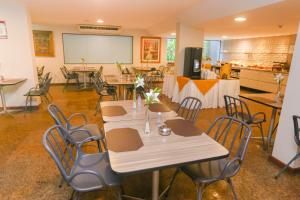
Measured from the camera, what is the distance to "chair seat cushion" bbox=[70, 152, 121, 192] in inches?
56.0

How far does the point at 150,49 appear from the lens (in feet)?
29.0

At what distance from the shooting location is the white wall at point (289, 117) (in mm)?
2234

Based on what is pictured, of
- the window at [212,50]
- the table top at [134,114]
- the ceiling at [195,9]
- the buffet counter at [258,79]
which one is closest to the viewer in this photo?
the table top at [134,114]

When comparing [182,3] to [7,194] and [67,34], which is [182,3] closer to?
[7,194]

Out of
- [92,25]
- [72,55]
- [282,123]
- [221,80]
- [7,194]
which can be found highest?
[92,25]

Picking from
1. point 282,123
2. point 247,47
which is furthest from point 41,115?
point 247,47

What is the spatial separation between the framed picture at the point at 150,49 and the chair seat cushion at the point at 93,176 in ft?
24.4

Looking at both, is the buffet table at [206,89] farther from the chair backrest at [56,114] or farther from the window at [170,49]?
the window at [170,49]

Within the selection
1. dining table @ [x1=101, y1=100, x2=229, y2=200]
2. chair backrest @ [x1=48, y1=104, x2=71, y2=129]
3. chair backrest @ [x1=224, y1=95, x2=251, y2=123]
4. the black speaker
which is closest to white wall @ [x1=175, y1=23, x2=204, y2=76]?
the black speaker

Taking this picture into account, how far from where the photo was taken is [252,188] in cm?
207

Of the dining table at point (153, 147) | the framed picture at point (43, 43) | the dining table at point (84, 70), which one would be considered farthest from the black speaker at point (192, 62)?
the framed picture at point (43, 43)

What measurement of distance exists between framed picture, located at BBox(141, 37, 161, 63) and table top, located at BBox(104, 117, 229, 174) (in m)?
7.42

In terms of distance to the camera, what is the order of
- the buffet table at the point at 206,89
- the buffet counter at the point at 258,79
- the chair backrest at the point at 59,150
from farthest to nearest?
the buffet counter at the point at 258,79 → the buffet table at the point at 206,89 → the chair backrest at the point at 59,150

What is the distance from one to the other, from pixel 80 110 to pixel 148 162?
12.3 ft
